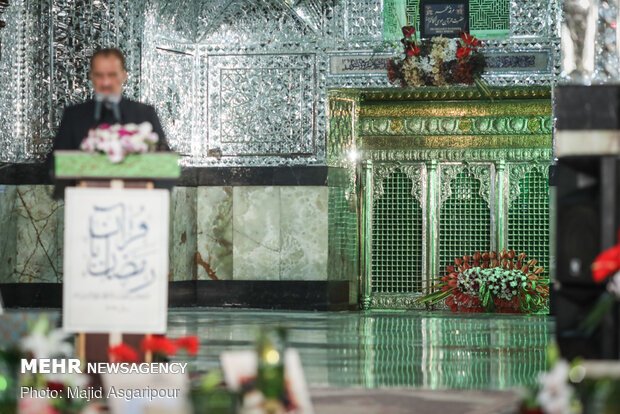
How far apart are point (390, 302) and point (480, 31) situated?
10.7ft

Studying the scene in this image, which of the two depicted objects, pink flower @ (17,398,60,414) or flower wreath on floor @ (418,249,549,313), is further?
flower wreath on floor @ (418,249,549,313)

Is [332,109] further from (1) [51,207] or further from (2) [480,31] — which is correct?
(1) [51,207]

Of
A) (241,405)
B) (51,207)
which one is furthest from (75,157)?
(51,207)

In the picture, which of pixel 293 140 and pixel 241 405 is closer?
pixel 241 405

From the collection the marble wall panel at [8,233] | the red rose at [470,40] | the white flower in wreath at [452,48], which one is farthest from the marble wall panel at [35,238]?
the red rose at [470,40]

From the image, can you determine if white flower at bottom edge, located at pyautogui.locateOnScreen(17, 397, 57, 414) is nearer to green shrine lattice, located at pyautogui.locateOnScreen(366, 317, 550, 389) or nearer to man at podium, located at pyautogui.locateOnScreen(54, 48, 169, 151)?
man at podium, located at pyautogui.locateOnScreen(54, 48, 169, 151)

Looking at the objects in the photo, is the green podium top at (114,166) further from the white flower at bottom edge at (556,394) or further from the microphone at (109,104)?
the white flower at bottom edge at (556,394)

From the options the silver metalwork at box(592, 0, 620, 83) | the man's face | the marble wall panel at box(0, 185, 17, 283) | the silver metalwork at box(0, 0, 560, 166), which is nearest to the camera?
the silver metalwork at box(592, 0, 620, 83)

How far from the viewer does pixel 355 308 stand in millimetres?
12445

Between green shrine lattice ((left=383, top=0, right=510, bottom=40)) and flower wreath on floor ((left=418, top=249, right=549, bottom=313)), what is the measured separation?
8.05ft

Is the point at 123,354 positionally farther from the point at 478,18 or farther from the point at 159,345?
the point at 478,18

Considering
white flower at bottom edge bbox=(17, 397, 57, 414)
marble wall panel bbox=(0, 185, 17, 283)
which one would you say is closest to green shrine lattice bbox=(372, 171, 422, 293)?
marble wall panel bbox=(0, 185, 17, 283)

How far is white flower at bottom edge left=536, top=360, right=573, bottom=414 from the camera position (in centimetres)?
321

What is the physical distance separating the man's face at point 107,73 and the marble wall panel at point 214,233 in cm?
645
